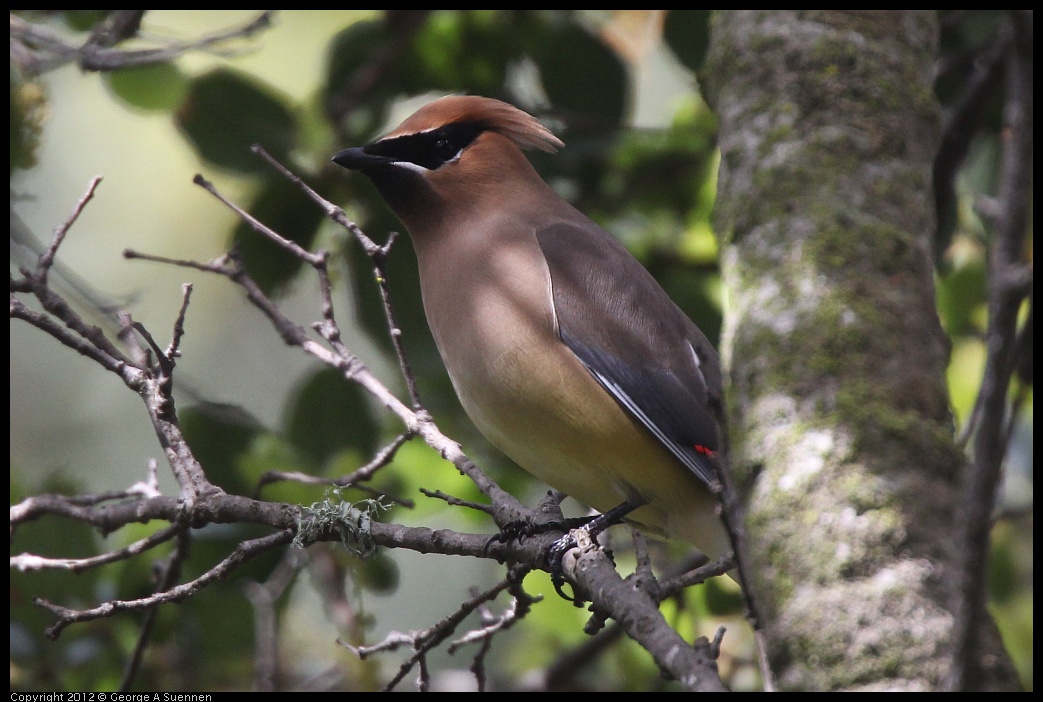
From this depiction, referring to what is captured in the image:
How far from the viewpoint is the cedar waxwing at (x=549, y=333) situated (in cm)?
303

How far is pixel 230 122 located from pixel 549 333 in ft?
5.45

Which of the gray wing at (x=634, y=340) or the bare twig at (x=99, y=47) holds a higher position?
the bare twig at (x=99, y=47)

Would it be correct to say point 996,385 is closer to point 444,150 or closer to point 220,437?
point 444,150

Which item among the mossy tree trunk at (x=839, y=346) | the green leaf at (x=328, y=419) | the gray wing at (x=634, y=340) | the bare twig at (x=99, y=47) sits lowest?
the green leaf at (x=328, y=419)

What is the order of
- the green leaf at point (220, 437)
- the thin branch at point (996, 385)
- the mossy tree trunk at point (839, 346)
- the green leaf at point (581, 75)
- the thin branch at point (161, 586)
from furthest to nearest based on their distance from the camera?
the green leaf at point (581, 75) < the green leaf at point (220, 437) < the thin branch at point (161, 586) < the mossy tree trunk at point (839, 346) < the thin branch at point (996, 385)

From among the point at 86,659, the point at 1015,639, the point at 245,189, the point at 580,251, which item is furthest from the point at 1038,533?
the point at 245,189

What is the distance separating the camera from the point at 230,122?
13.2 ft

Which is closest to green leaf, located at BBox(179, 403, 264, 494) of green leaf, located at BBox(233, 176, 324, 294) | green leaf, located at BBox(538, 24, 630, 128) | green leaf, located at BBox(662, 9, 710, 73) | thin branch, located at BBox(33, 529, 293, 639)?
green leaf, located at BBox(233, 176, 324, 294)

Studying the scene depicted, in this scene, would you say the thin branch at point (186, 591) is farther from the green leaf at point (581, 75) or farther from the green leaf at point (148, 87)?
the green leaf at point (581, 75)

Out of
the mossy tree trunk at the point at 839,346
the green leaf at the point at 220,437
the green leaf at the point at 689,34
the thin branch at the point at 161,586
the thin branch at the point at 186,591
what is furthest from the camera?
the green leaf at the point at 689,34

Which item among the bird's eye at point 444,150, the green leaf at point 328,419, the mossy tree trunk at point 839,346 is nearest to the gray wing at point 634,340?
the bird's eye at point 444,150

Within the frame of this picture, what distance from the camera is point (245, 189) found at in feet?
13.9

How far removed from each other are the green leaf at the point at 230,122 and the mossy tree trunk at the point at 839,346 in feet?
5.85

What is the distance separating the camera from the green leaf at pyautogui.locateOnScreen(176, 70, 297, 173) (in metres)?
4.04
